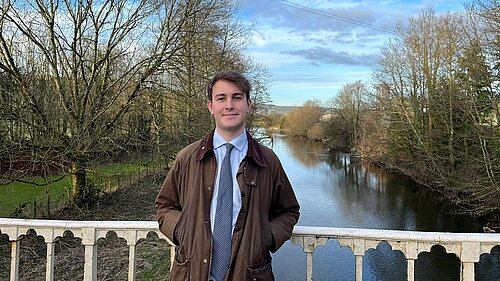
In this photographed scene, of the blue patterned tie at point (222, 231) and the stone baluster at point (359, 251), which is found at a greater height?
the blue patterned tie at point (222, 231)

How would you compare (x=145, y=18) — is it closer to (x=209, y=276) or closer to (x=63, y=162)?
(x=63, y=162)

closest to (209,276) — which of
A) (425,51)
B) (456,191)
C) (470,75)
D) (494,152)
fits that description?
(494,152)

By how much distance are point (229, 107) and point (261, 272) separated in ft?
2.05

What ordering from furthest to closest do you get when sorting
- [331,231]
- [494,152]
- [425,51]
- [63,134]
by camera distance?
[425,51], [494,152], [63,134], [331,231]

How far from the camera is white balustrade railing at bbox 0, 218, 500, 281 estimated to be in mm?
1849

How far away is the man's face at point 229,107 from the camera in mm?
1595

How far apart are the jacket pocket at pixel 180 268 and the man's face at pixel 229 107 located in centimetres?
49

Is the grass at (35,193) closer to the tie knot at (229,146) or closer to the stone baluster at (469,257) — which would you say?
the tie knot at (229,146)

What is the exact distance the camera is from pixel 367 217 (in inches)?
577

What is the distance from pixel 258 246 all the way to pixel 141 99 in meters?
9.67

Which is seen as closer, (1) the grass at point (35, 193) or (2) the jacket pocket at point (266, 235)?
(2) the jacket pocket at point (266, 235)

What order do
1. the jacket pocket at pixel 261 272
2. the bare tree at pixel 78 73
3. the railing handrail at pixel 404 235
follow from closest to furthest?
the jacket pocket at pixel 261 272 < the railing handrail at pixel 404 235 < the bare tree at pixel 78 73

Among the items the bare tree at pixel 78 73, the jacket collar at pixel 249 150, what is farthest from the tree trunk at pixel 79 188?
the jacket collar at pixel 249 150

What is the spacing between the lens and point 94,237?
6.90ft
